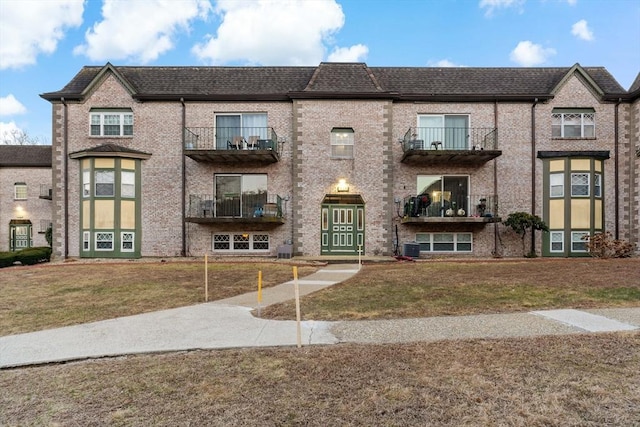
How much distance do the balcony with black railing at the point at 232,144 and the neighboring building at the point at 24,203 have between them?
1679 centimetres

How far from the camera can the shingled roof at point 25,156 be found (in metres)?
27.0

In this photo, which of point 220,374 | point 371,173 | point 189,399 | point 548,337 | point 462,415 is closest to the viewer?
point 462,415

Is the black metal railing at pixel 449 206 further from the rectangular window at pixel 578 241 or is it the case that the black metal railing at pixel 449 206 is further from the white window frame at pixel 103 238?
the white window frame at pixel 103 238

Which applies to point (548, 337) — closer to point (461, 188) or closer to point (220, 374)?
point (220, 374)

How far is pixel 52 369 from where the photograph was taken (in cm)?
452

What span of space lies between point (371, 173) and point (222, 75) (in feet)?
31.4

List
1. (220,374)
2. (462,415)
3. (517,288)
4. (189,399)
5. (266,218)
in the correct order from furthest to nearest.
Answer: (266,218), (517,288), (220,374), (189,399), (462,415)

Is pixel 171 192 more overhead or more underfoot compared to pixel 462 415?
more overhead

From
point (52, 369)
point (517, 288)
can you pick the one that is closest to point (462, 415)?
point (52, 369)

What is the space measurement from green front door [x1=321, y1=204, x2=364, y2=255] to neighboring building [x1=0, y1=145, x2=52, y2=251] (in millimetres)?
22606

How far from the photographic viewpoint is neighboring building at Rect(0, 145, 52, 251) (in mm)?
26938

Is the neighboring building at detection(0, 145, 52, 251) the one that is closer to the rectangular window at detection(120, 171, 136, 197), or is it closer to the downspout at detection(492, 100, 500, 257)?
the rectangular window at detection(120, 171, 136, 197)

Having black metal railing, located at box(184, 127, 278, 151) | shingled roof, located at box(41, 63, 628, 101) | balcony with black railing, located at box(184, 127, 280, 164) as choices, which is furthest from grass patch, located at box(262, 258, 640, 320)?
shingled roof, located at box(41, 63, 628, 101)

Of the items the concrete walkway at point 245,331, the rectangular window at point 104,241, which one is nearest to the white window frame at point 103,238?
the rectangular window at point 104,241
